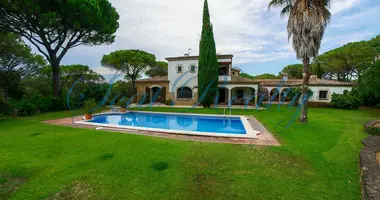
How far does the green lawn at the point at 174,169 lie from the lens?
11.3 feet

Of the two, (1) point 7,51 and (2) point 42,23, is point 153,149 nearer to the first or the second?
(2) point 42,23

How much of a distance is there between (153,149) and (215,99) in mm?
15088

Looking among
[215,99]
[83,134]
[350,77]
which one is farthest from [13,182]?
[350,77]

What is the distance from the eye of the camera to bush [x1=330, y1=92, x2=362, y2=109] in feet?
57.9

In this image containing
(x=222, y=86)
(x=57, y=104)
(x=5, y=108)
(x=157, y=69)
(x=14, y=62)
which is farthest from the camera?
(x=157, y=69)

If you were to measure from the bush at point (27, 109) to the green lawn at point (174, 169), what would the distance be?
876cm

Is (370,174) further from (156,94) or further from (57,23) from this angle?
(156,94)

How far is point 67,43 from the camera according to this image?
17359 mm

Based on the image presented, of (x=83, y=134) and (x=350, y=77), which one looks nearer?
(x=83, y=134)

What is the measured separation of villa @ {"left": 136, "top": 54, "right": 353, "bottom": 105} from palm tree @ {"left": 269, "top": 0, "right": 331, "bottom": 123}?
10226 mm

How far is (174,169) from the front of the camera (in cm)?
442

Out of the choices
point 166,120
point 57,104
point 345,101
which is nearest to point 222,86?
point 166,120

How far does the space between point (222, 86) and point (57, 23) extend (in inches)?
718

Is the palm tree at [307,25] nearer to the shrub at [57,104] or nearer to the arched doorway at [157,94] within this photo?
the arched doorway at [157,94]
